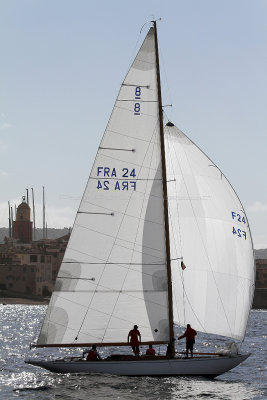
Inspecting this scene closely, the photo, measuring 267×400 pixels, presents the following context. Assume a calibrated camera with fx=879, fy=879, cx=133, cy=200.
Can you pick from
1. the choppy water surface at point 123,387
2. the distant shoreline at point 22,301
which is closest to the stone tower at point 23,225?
the distant shoreline at point 22,301

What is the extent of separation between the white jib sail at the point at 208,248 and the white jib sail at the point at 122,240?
716 mm

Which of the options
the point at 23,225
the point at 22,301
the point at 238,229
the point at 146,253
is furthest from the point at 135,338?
the point at 23,225

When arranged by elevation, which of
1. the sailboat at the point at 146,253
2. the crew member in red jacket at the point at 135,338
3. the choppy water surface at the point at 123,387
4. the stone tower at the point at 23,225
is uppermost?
the stone tower at the point at 23,225

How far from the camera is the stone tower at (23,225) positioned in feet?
510

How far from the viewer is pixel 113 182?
25547 millimetres

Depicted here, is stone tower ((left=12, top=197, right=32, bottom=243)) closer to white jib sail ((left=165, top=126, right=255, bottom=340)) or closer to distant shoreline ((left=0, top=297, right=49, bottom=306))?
distant shoreline ((left=0, top=297, right=49, bottom=306))

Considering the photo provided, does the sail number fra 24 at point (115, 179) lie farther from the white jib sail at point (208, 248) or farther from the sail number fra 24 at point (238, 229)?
the sail number fra 24 at point (238, 229)

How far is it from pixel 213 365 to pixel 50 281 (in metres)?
100.0

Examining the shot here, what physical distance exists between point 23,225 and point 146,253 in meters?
132

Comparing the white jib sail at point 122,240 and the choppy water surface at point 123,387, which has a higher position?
the white jib sail at point 122,240

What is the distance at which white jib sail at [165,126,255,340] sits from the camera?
2548cm

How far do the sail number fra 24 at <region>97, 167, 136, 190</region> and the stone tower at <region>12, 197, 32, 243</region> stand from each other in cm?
12980

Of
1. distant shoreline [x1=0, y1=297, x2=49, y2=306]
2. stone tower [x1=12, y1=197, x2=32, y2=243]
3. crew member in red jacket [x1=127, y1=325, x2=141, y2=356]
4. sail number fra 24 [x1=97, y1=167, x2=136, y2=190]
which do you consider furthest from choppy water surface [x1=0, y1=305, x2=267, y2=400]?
stone tower [x1=12, y1=197, x2=32, y2=243]

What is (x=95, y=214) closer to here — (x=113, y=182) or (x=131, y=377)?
(x=113, y=182)
